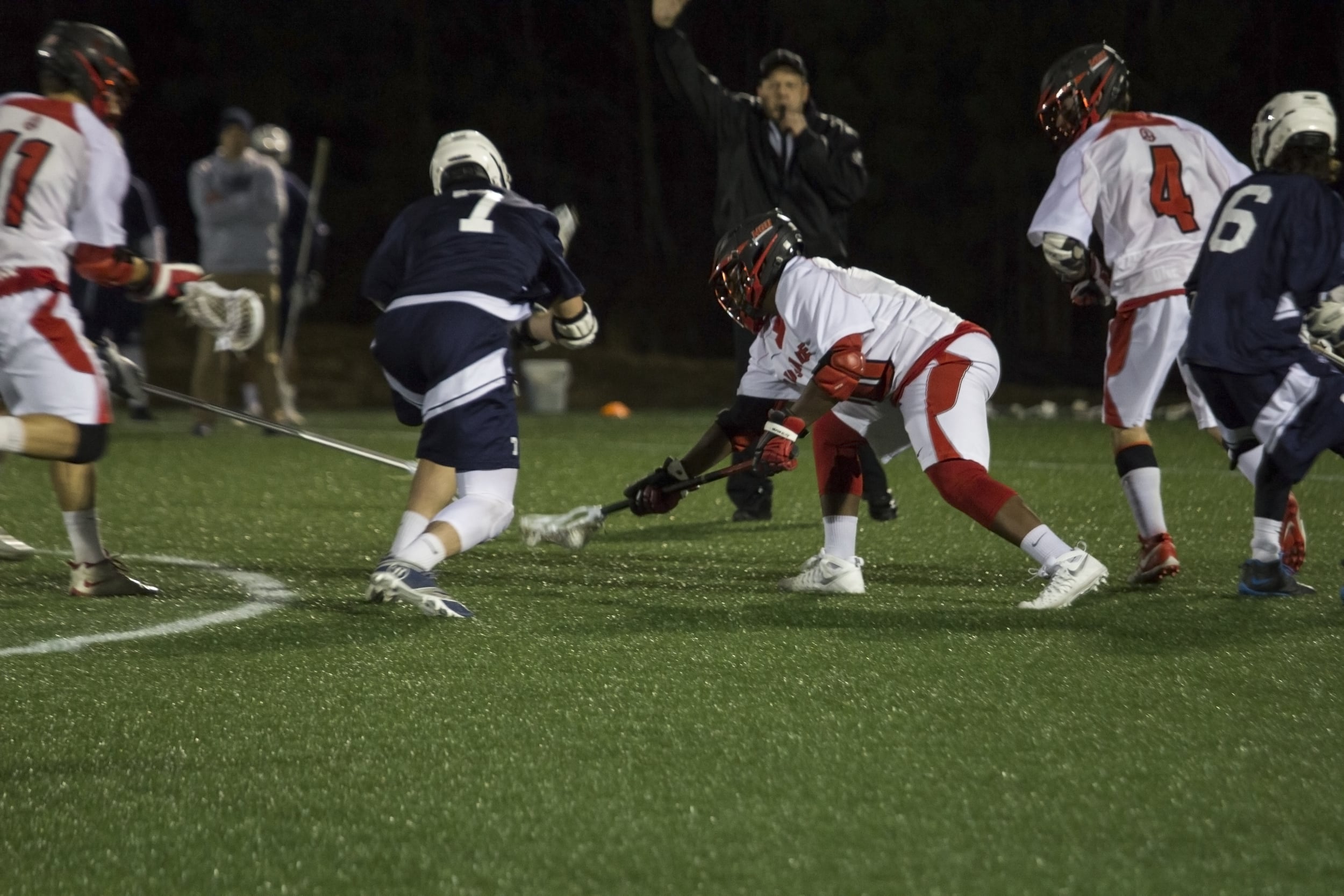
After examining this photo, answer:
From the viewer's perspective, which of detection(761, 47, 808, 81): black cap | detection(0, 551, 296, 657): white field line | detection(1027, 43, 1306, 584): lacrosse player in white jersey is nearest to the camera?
detection(0, 551, 296, 657): white field line

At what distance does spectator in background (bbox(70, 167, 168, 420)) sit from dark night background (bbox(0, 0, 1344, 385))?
9.22 meters

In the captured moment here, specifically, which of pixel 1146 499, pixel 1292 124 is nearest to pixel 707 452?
pixel 1146 499

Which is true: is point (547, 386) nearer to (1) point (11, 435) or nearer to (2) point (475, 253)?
(2) point (475, 253)

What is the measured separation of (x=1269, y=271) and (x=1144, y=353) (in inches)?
24.4

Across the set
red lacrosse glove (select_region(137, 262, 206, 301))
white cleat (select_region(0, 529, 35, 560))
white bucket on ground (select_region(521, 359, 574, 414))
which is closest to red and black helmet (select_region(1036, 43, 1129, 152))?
red lacrosse glove (select_region(137, 262, 206, 301))

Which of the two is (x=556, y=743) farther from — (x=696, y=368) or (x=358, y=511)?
(x=696, y=368)

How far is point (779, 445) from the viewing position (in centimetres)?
457

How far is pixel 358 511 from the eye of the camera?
715cm

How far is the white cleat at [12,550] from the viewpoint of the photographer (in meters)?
5.55

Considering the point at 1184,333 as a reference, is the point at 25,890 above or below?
below

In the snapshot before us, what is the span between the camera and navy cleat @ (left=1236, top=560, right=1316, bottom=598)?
4699 mm

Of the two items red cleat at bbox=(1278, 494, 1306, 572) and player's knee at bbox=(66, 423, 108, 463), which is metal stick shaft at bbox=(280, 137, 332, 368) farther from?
red cleat at bbox=(1278, 494, 1306, 572)

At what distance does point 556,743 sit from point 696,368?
1644 centimetres

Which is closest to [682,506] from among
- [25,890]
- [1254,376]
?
[1254,376]
